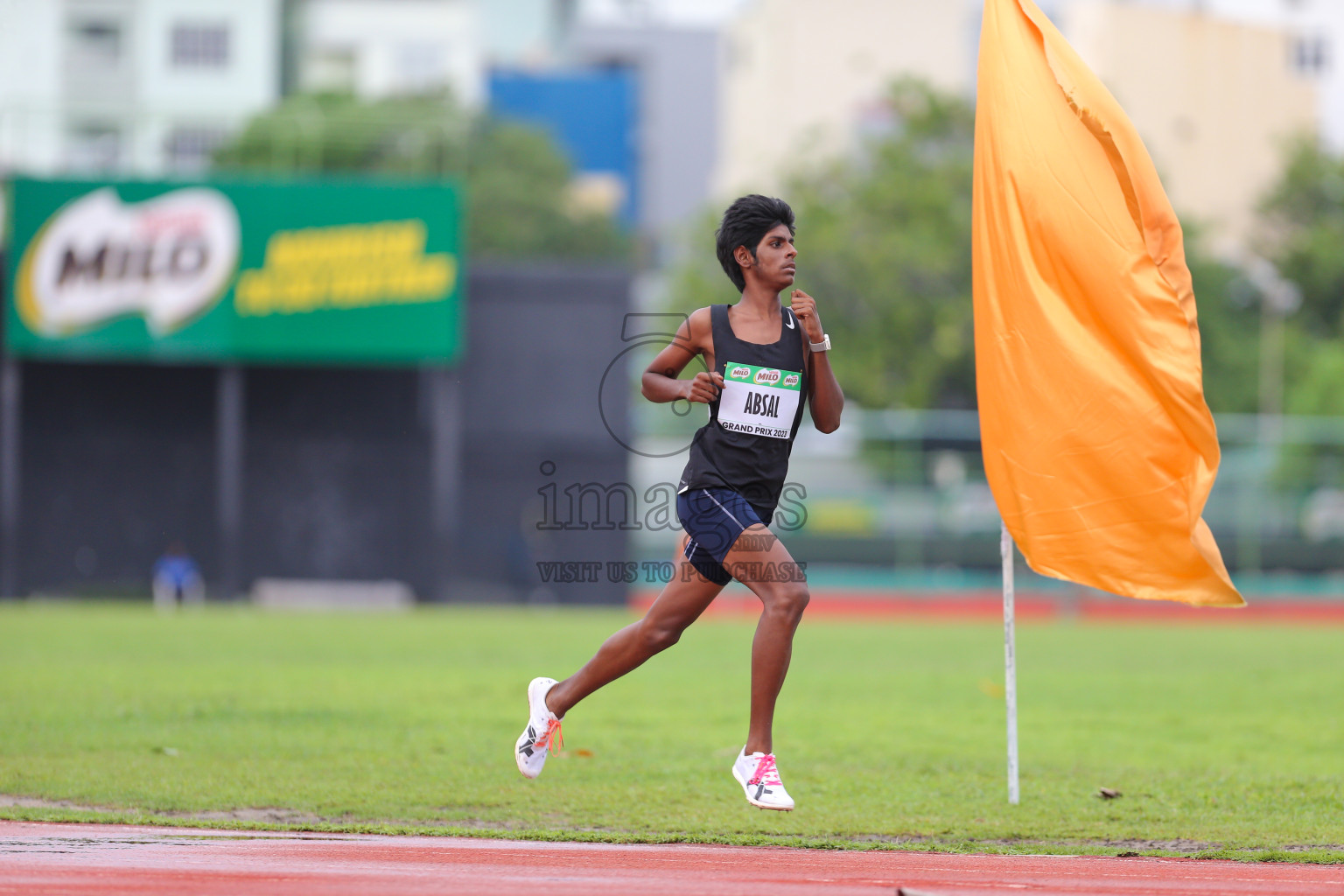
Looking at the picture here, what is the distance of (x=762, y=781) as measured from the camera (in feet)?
21.0

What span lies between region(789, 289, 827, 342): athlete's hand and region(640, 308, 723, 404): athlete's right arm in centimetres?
38

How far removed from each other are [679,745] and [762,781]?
3.32 m

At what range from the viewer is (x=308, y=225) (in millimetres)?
27891

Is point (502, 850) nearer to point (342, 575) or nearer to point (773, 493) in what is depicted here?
point (773, 493)

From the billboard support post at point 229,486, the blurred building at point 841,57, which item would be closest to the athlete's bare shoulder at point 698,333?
the billboard support post at point 229,486

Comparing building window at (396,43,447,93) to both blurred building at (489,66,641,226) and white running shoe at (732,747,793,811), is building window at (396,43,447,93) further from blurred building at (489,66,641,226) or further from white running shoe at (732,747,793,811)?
white running shoe at (732,747,793,811)

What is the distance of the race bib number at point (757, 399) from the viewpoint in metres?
6.57

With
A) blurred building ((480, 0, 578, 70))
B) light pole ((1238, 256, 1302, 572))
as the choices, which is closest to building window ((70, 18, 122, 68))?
blurred building ((480, 0, 578, 70))

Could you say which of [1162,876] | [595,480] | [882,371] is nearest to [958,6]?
[882,371]

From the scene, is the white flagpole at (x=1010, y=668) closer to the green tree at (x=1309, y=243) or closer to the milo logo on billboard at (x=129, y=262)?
the milo logo on billboard at (x=129, y=262)

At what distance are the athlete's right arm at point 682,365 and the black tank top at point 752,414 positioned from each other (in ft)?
0.15

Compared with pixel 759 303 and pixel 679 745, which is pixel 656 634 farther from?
pixel 679 745

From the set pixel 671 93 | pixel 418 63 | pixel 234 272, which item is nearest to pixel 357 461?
pixel 234 272

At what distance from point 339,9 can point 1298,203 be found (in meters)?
41.7
